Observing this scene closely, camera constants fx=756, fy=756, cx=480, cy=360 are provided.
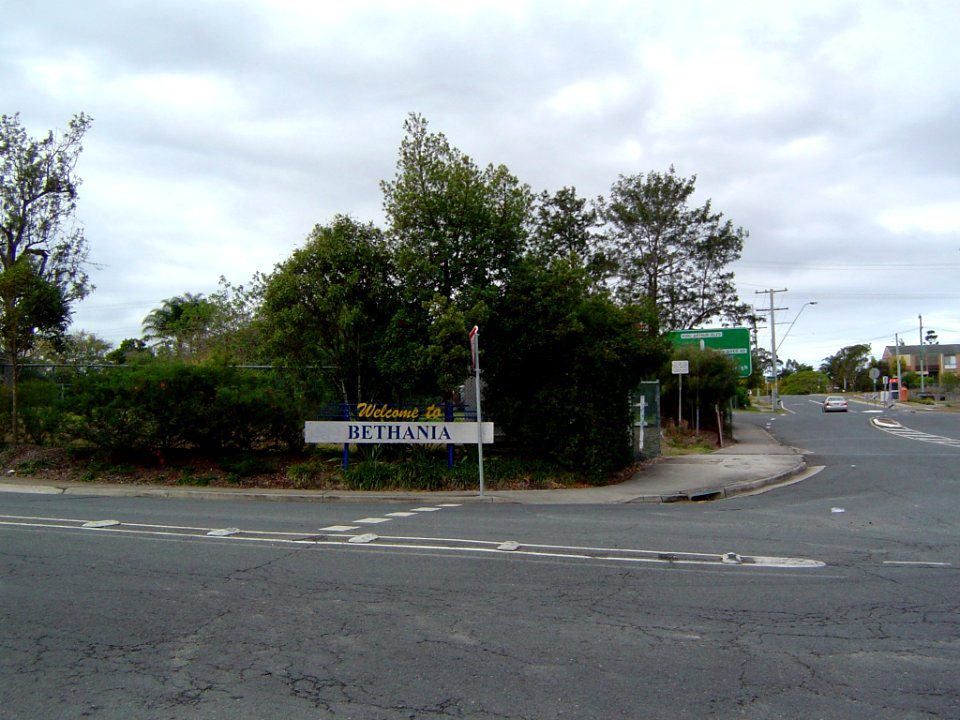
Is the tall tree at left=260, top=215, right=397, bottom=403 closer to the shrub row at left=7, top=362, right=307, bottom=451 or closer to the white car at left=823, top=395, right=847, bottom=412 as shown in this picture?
the shrub row at left=7, top=362, right=307, bottom=451

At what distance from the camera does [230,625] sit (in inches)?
237

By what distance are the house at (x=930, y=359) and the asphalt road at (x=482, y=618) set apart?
403 ft

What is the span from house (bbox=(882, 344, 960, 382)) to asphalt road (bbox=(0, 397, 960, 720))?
403 feet

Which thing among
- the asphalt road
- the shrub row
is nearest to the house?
the shrub row

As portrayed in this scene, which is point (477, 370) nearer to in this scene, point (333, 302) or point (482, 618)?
point (333, 302)

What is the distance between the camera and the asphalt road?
4.59 m

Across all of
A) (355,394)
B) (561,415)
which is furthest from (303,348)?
(561,415)

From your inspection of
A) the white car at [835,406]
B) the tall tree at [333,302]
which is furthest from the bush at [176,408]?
the white car at [835,406]

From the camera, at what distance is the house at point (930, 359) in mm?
119062

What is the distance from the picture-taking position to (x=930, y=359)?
12269 cm

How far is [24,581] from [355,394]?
9786 mm

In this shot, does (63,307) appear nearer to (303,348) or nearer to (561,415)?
(303,348)

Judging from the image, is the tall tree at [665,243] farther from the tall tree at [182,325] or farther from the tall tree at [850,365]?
the tall tree at [850,365]

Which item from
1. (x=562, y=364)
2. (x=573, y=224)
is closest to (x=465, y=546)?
(x=562, y=364)
